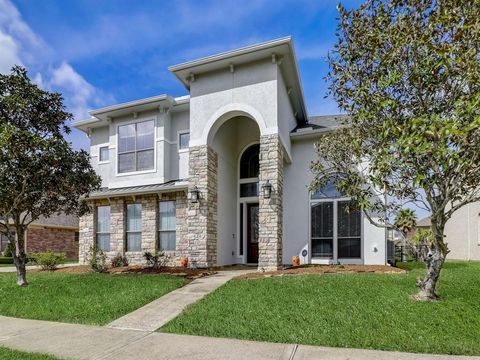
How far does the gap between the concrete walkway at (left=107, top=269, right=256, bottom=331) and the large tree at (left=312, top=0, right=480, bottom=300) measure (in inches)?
157

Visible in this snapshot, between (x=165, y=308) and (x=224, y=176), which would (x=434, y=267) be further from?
(x=224, y=176)

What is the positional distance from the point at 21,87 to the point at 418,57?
9.69 meters

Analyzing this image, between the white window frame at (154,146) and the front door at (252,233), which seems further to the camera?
the white window frame at (154,146)

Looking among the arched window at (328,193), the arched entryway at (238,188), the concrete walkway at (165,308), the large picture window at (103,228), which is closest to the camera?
the concrete walkway at (165,308)

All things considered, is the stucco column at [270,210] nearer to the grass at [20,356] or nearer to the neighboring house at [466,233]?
the grass at [20,356]

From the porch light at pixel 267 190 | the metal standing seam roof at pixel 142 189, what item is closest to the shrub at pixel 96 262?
the metal standing seam roof at pixel 142 189

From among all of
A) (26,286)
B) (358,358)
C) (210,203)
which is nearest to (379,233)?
(210,203)

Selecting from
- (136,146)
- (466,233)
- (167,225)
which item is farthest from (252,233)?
(466,233)

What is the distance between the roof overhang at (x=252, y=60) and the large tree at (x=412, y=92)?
3512 mm

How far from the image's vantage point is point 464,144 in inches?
198

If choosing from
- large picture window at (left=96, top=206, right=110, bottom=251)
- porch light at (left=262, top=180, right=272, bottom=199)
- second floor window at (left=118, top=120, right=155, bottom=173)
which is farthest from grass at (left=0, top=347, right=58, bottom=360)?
large picture window at (left=96, top=206, right=110, bottom=251)

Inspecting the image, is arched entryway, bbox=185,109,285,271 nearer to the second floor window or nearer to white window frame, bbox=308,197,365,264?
white window frame, bbox=308,197,365,264

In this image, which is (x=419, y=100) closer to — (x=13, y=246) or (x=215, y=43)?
(x=215, y=43)

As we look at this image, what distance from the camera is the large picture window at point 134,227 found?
14.3 meters
